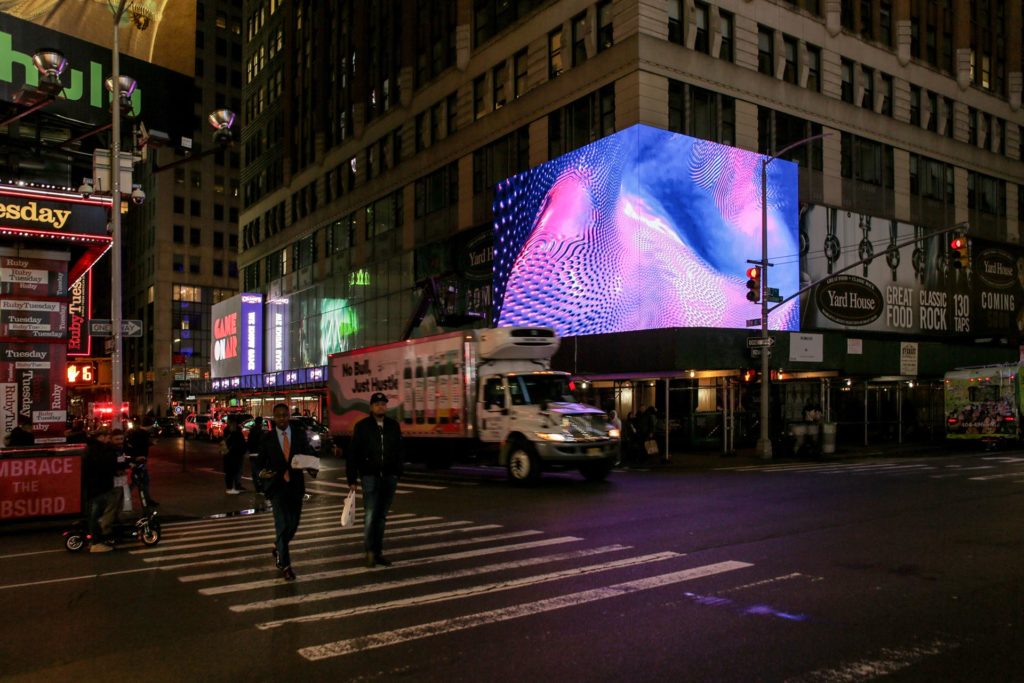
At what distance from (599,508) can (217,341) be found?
6411 centimetres

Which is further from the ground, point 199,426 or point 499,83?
point 499,83

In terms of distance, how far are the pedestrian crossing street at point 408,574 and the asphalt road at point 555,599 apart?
35mm

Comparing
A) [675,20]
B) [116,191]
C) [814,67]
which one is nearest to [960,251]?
[675,20]

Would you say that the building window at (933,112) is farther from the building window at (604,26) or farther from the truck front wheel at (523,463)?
the truck front wheel at (523,463)

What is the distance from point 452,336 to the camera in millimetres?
21078

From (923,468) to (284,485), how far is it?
60.8 ft

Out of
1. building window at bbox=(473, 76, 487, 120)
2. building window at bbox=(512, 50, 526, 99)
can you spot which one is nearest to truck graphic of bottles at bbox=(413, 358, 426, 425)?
building window at bbox=(512, 50, 526, 99)

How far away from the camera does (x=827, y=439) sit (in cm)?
2783

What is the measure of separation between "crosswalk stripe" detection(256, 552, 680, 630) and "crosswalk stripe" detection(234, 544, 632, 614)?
202mm

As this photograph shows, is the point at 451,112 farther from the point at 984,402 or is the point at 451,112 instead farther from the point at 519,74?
the point at 984,402

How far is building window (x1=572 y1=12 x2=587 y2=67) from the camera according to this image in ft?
108

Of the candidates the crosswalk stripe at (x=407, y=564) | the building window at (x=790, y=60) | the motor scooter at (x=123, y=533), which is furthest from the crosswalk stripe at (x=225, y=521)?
the building window at (x=790, y=60)

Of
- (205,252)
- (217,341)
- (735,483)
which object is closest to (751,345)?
(735,483)

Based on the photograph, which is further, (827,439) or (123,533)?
(827,439)
